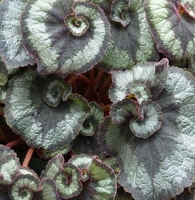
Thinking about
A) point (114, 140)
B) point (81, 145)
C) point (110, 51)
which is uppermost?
point (110, 51)

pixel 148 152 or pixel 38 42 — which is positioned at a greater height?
pixel 38 42

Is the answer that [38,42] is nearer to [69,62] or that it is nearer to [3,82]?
[69,62]

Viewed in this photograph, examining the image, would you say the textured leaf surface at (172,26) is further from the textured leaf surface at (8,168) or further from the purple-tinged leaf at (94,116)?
the textured leaf surface at (8,168)

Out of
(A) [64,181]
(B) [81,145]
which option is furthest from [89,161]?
(B) [81,145]

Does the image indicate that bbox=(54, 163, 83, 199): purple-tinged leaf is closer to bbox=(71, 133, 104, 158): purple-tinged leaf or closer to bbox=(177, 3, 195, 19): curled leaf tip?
bbox=(71, 133, 104, 158): purple-tinged leaf

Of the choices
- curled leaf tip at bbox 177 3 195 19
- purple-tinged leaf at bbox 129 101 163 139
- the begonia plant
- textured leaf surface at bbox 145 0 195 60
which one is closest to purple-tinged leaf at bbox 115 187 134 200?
the begonia plant

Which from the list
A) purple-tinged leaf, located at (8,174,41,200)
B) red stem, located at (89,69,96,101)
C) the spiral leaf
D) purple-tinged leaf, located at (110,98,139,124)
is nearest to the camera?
purple-tinged leaf, located at (8,174,41,200)
